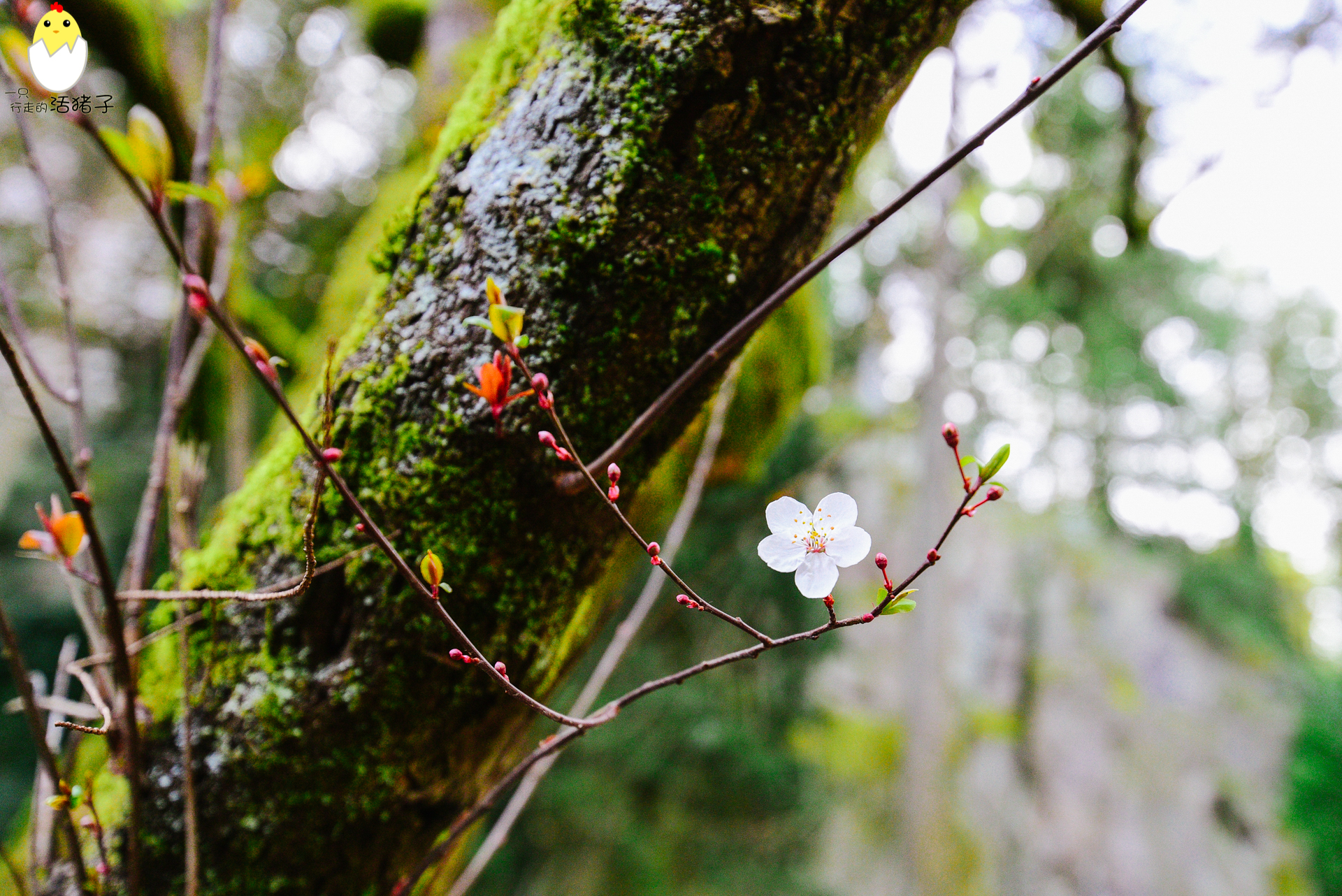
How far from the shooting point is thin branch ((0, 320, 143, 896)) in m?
0.37

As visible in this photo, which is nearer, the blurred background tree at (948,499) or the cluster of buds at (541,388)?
the cluster of buds at (541,388)

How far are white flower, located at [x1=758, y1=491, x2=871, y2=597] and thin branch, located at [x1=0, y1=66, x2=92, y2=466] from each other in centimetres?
71

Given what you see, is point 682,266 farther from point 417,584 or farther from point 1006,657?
point 1006,657

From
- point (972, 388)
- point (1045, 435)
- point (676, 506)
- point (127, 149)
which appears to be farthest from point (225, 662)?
point (1045, 435)

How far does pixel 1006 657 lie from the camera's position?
21.7ft

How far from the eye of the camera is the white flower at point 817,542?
0.38 m

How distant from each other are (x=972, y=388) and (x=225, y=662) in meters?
7.01

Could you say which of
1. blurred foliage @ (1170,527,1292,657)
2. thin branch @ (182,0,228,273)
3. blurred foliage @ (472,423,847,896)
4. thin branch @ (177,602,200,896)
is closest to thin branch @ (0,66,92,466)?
thin branch @ (182,0,228,273)

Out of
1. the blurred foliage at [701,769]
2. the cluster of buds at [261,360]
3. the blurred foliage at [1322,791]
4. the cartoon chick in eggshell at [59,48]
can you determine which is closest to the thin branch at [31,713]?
the cluster of buds at [261,360]

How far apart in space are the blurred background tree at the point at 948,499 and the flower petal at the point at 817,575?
7.2 inches

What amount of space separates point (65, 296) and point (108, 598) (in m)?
0.47

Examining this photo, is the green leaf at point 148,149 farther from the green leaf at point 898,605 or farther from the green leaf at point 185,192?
the green leaf at point 898,605

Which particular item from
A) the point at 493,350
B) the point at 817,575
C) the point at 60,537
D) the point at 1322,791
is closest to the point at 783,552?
the point at 817,575

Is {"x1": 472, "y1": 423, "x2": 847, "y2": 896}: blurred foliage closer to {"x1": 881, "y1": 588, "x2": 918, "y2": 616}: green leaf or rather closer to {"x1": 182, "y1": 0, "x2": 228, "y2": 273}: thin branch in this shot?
{"x1": 182, "y1": 0, "x2": 228, "y2": 273}: thin branch
